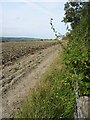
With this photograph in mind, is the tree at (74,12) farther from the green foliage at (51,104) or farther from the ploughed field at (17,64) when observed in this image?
the green foliage at (51,104)

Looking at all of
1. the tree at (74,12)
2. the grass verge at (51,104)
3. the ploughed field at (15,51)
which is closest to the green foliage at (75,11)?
the tree at (74,12)

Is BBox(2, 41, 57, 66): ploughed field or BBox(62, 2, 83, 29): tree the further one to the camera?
BBox(2, 41, 57, 66): ploughed field

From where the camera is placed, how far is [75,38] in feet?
31.9

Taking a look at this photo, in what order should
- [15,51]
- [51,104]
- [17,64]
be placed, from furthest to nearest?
[15,51]
[17,64]
[51,104]

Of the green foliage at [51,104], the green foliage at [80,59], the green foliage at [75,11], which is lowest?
the green foliage at [51,104]

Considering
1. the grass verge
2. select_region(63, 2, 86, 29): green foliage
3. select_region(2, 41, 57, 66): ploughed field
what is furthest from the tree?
select_region(2, 41, 57, 66): ploughed field

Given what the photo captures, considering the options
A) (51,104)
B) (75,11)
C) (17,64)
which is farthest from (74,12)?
(51,104)

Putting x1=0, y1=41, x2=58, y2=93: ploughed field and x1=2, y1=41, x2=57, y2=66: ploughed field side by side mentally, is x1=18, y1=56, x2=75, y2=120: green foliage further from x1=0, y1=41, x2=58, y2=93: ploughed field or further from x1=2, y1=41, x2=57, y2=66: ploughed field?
x1=2, y1=41, x2=57, y2=66: ploughed field

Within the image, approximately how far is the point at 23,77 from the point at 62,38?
6856 millimetres

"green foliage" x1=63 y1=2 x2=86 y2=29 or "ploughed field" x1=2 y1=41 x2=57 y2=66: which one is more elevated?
"green foliage" x1=63 y1=2 x2=86 y2=29

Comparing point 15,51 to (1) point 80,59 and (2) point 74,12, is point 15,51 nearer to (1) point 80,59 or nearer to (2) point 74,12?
(2) point 74,12

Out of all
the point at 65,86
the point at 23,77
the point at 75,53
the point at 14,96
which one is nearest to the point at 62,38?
the point at 75,53

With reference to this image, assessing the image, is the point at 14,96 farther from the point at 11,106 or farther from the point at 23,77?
the point at 23,77

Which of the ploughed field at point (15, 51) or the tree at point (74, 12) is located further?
the ploughed field at point (15, 51)
